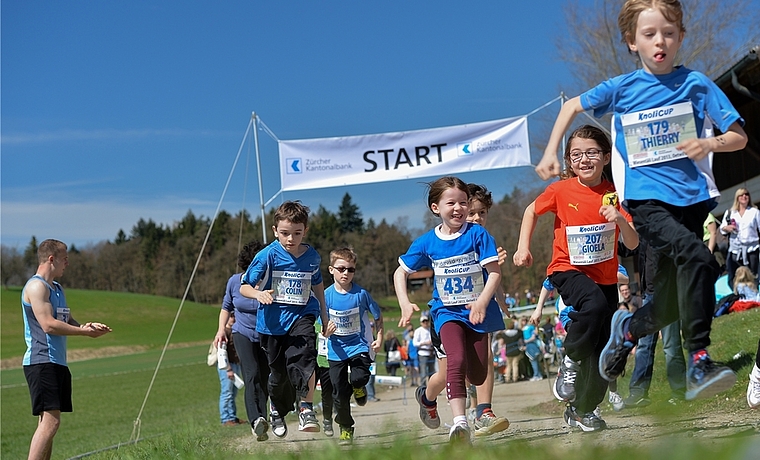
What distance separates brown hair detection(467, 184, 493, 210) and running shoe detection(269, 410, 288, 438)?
2.89m

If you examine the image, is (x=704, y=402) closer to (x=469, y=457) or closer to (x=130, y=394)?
(x=469, y=457)

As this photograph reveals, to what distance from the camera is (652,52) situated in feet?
16.0

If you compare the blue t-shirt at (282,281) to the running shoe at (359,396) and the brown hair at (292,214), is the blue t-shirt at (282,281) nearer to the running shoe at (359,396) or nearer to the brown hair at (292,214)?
the brown hair at (292,214)

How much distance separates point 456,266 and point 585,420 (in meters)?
1.50

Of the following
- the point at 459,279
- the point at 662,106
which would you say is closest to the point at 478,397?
the point at 459,279

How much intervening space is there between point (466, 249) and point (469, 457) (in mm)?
3405

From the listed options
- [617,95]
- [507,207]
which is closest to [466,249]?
[617,95]

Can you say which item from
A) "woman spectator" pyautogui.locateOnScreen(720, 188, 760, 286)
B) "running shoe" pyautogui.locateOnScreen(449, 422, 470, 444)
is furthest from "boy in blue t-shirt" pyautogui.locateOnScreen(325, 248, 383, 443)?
"woman spectator" pyautogui.locateOnScreen(720, 188, 760, 286)

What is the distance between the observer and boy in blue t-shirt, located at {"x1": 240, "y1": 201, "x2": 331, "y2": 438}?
26.8ft

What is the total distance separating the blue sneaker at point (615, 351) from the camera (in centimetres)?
565

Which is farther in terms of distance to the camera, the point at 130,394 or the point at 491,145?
the point at 130,394

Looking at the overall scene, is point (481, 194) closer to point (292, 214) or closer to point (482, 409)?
point (292, 214)

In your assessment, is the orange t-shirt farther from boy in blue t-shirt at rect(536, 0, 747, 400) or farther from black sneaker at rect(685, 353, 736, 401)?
black sneaker at rect(685, 353, 736, 401)

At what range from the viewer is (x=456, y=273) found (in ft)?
21.5
